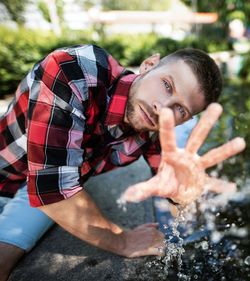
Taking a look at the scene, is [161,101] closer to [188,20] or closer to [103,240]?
[103,240]

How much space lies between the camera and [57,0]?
28.4 m

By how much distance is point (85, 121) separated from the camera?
1800 mm

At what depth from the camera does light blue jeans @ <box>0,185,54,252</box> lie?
80.9 inches

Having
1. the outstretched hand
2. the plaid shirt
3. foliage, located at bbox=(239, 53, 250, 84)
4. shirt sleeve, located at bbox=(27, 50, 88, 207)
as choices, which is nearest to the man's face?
the plaid shirt

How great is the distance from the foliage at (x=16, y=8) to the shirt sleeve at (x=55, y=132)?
28.4 m

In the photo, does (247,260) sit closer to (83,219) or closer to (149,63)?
(83,219)

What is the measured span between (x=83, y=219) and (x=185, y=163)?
0.70 meters

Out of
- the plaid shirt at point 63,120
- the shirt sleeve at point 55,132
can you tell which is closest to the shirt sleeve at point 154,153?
the plaid shirt at point 63,120

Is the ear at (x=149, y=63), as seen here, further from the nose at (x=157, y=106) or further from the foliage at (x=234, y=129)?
the foliage at (x=234, y=129)

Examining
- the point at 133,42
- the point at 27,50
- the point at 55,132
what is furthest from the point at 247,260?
the point at 133,42

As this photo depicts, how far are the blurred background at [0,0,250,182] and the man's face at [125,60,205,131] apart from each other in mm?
1814

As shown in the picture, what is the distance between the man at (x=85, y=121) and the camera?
1634 millimetres

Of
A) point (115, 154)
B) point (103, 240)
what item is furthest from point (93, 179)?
point (103, 240)

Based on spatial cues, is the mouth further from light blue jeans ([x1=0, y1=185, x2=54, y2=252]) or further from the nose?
light blue jeans ([x1=0, y1=185, x2=54, y2=252])
